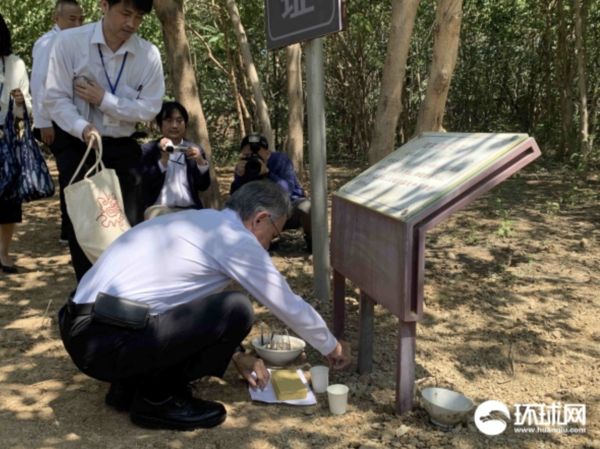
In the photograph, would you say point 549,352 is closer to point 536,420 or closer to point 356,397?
point 536,420

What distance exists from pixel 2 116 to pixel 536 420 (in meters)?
3.48

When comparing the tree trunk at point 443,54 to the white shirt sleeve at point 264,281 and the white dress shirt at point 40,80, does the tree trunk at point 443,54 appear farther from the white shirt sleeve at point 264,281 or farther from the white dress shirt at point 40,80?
the white dress shirt at point 40,80

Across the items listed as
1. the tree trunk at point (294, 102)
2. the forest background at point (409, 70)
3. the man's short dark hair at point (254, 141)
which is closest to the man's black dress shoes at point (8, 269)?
the man's short dark hair at point (254, 141)

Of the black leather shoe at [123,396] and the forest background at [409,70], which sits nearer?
the black leather shoe at [123,396]

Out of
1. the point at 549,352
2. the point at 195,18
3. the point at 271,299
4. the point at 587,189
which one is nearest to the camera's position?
the point at 271,299

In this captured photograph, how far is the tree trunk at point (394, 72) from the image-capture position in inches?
145

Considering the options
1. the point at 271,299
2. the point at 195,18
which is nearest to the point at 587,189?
the point at 271,299

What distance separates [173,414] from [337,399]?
2.08 feet

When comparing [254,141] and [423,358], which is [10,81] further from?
[423,358]

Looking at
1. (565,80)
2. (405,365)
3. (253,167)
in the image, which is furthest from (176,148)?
(565,80)

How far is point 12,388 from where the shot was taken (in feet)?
9.20

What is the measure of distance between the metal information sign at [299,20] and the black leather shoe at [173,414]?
1.73 metres

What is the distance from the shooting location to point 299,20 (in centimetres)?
307

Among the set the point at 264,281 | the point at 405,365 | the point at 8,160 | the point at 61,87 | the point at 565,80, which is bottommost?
the point at 405,365
